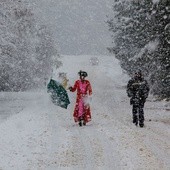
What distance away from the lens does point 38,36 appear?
78.0 meters

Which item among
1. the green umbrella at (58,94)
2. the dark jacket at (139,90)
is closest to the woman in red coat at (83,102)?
the dark jacket at (139,90)

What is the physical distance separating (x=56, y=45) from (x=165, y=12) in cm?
6130

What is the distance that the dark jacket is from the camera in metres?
20.8

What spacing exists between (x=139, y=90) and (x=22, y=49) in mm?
45656

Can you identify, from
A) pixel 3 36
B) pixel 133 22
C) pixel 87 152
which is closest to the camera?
pixel 87 152

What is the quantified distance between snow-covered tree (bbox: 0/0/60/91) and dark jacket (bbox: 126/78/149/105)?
22379mm

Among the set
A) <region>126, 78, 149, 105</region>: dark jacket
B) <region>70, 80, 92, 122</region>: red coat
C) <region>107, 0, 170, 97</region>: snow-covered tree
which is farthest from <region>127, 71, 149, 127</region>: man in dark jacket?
<region>107, 0, 170, 97</region>: snow-covered tree

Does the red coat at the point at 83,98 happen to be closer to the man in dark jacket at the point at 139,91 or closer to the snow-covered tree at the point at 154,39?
the man in dark jacket at the point at 139,91

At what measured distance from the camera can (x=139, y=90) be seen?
818 inches

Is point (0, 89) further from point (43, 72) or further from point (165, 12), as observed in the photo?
point (165, 12)

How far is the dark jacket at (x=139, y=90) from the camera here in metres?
20.8

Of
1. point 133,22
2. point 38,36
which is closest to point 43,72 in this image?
point 38,36

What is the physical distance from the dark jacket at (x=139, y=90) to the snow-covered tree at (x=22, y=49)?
73.4 feet

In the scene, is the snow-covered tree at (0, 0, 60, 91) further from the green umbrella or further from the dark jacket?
the dark jacket
